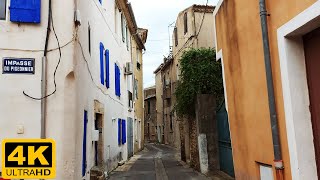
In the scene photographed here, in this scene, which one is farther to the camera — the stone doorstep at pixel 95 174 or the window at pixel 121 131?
the window at pixel 121 131

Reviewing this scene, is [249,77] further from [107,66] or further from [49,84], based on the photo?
[107,66]

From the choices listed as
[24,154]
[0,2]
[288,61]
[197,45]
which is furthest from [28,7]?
[197,45]

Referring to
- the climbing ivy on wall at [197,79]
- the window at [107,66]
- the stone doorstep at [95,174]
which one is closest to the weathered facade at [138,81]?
the climbing ivy on wall at [197,79]

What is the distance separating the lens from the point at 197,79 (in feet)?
44.2

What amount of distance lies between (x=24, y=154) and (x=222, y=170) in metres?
9.21

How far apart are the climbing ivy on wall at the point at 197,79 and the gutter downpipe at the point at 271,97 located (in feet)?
24.8

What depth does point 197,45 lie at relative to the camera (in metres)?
20.2

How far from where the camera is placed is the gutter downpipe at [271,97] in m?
5.34

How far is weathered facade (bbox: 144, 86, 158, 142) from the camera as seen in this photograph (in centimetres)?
4362

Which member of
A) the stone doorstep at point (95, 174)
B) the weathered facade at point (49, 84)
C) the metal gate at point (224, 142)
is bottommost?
the stone doorstep at point (95, 174)

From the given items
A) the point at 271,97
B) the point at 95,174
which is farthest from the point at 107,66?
the point at 271,97

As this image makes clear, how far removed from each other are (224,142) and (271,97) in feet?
20.7

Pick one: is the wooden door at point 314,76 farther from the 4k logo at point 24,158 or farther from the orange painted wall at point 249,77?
the 4k logo at point 24,158

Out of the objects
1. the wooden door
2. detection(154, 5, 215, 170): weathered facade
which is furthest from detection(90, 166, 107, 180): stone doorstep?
the wooden door
